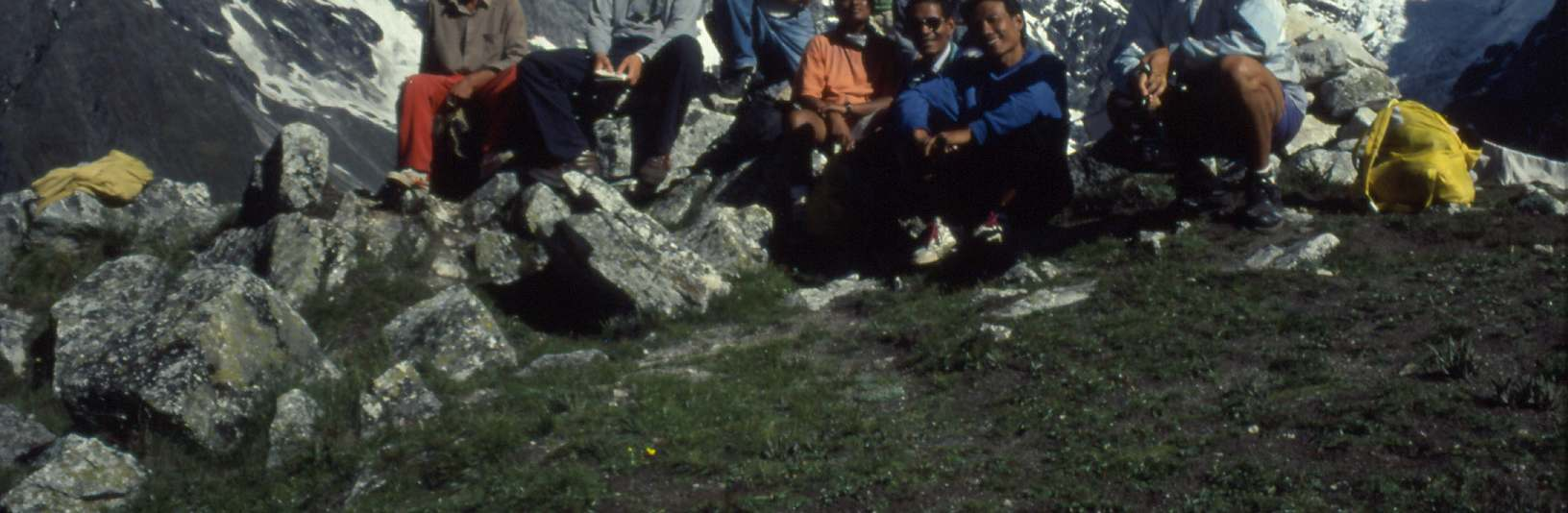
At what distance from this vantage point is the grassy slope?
5844 mm

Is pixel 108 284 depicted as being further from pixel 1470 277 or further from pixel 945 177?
pixel 1470 277

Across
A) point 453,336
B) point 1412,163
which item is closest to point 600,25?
point 453,336

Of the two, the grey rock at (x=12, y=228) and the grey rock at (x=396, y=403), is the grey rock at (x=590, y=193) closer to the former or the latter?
the grey rock at (x=396, y=403)

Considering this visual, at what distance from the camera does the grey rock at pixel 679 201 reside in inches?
489

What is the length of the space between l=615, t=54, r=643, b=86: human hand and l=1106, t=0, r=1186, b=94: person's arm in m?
3.74

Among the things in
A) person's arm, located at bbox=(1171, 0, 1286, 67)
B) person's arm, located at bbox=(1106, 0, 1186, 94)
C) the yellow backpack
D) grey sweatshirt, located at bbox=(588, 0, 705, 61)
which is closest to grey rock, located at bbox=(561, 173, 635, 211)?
grey sweatshirt, located at bbox=(588, 0, 705, 61)

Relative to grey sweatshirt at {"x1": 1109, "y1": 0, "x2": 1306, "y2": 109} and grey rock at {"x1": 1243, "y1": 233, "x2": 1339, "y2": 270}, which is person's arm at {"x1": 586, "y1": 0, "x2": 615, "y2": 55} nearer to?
grey sweatshirt at {"x1": 1109, "y1": 0, "x2": 1306, "y2": 109}

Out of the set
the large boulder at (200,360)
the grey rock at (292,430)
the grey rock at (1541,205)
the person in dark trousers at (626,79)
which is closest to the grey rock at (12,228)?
the large boulder at (200,360)

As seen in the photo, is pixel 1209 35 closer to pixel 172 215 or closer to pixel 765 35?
pixel 765 35

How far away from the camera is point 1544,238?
9.12 meters

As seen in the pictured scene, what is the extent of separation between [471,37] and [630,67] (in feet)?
4.36

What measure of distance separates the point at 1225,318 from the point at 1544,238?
250cm

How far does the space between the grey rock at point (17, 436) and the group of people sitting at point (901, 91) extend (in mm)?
3494

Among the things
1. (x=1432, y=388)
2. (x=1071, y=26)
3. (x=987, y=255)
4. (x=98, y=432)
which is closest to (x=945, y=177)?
(x=987, y=255)
